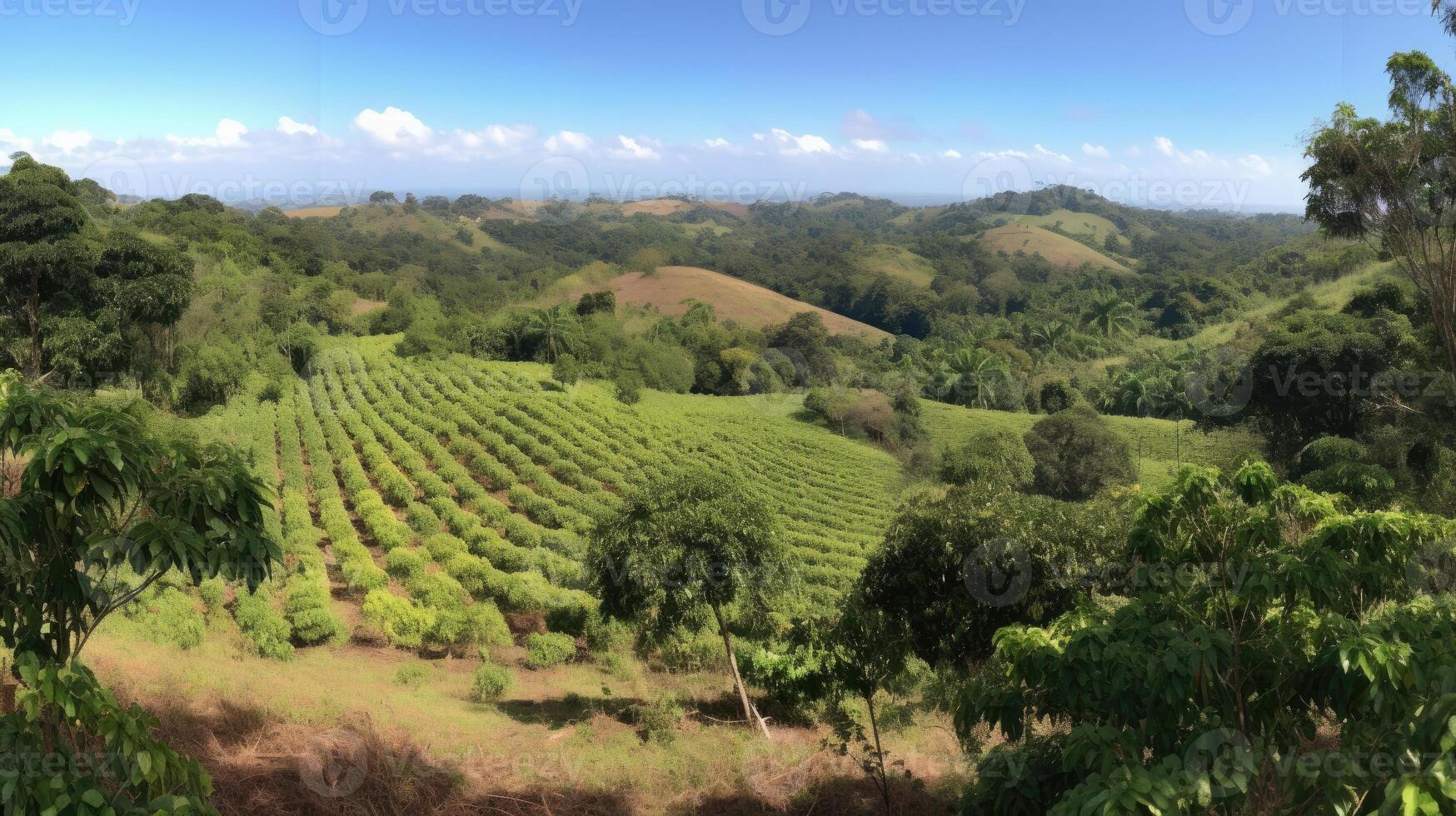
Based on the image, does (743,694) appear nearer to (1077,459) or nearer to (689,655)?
(689,655)

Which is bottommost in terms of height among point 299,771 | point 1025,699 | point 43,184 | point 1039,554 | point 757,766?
point 757,766

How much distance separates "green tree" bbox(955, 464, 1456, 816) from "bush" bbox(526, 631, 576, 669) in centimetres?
1064

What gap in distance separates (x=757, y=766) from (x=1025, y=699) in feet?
16.8

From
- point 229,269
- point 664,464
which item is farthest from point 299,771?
point 229,269

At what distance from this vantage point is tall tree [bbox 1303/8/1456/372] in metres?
12.1

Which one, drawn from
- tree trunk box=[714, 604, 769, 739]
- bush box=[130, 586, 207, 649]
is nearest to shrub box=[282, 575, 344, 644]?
bush box=[130, 586, 207, 649]

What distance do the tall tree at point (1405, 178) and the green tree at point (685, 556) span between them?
11.0 m

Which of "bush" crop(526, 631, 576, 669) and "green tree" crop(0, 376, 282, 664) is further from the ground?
"green tree" crop(0, 376, 282, 664)

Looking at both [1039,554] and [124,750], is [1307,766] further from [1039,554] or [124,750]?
[1039,554]

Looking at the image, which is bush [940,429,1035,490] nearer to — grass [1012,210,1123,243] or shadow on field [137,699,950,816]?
shadow on field [137,699,950,816]

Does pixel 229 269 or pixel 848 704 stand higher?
pixel 229 269

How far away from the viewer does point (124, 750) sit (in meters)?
3.43

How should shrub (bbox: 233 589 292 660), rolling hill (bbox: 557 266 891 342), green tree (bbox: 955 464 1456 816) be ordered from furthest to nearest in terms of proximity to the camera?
rolling hill (bbox: 557 266 891 342)
shrub (bbox: 233 589 292 660)
green tree (bbox: 955 464 1456 816)

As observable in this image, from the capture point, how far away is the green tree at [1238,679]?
3395 millimetres
